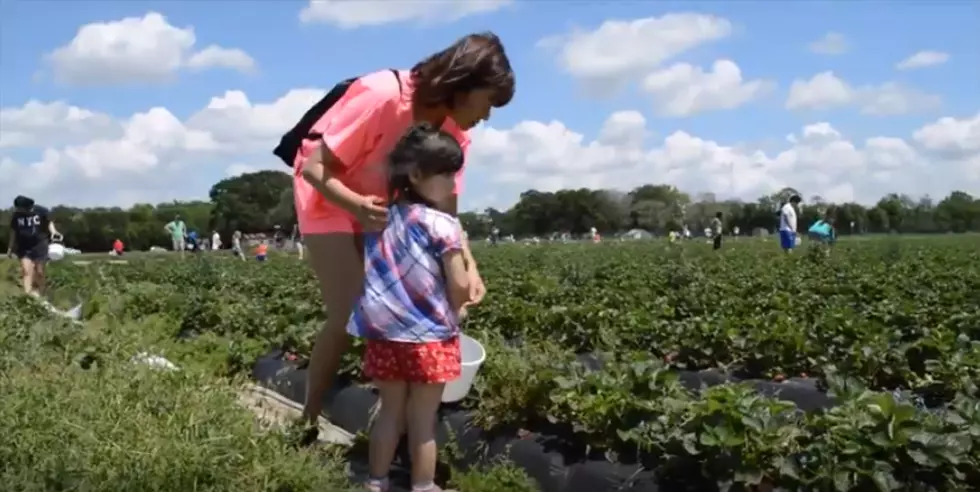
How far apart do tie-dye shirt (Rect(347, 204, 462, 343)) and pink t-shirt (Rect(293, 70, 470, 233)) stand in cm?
33

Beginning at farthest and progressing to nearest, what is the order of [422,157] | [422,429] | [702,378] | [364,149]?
[702,378] < [364,149] < [422,429] < [422,157]

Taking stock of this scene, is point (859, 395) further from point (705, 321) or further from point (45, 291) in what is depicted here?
point (45, 291)

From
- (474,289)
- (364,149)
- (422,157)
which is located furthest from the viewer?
(364,149)

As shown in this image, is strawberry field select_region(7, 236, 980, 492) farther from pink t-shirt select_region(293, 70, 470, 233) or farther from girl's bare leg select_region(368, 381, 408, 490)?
pink t-shirt select_region(293, 70, 470, 233)

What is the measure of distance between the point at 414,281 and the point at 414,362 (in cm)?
26

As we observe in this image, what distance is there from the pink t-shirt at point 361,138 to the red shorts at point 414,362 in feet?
1.91

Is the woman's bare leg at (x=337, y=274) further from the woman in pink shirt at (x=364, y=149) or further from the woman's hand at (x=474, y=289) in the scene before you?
the woman's hand at (x=474, y=289)

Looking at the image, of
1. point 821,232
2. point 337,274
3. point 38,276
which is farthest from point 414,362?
point 821,232

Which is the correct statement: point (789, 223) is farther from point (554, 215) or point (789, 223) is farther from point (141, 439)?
point (554, 215)

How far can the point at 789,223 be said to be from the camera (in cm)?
1956

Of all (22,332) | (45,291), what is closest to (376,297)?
(22,332)

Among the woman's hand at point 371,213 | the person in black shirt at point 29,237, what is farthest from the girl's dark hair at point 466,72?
the person in black shirt at point 29,237

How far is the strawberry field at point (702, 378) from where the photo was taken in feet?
10.7

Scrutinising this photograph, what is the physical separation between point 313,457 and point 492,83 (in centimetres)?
135
